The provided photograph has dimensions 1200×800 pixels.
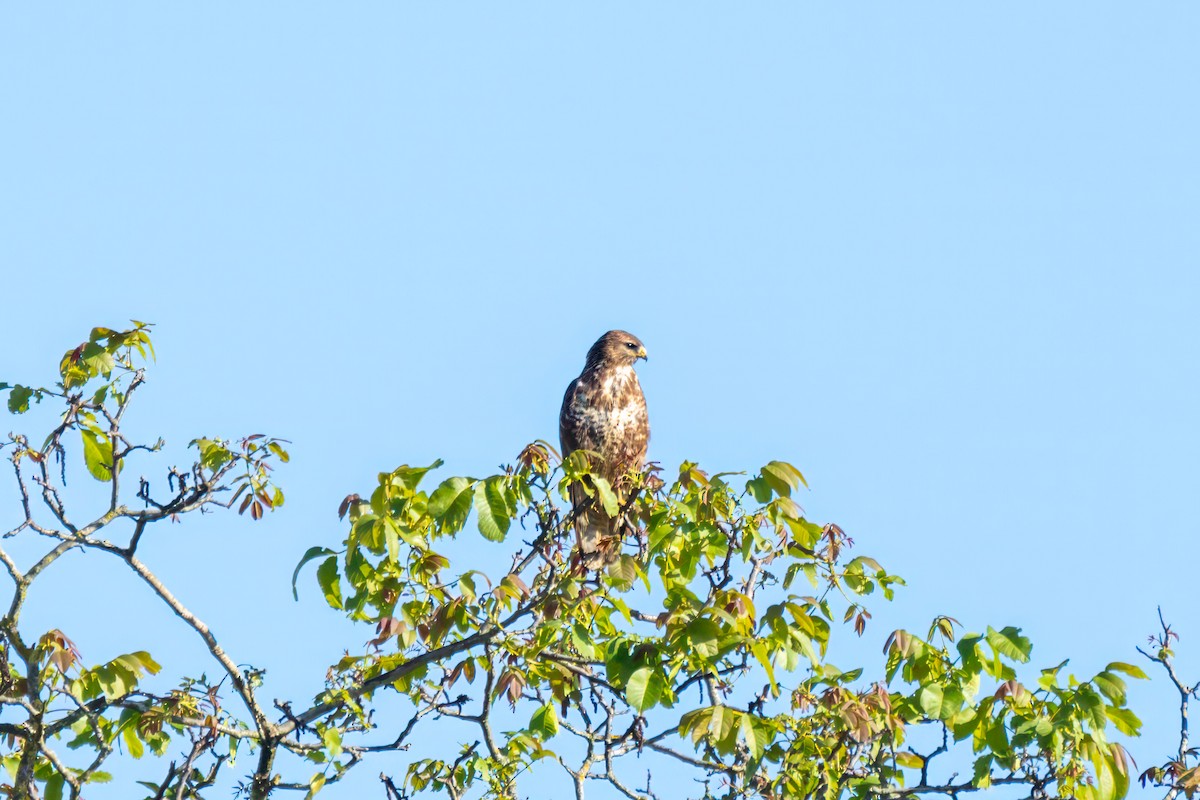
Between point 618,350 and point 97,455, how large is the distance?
488cm

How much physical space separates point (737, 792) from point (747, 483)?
50.2 inches

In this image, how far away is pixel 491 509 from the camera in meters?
4.73

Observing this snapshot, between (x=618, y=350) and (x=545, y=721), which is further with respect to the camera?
(x=618, y=350)

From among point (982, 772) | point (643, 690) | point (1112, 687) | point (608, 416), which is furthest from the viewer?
point (608, 416)

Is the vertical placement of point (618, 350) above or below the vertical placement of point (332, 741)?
above

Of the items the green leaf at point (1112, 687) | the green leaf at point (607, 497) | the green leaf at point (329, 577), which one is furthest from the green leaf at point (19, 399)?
the green leaf at point (1112, 687)

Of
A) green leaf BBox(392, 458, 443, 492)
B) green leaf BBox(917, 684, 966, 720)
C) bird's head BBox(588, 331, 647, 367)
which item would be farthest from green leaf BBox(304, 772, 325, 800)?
bird's head BBox(588, 331, 647, 367)

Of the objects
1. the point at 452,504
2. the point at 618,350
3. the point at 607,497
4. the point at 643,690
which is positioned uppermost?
the point at 618,350

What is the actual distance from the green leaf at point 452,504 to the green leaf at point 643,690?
0.71 meters

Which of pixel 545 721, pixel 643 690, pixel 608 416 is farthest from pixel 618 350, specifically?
pixel 643 690

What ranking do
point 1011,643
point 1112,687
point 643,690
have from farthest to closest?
point 1011,643 < point 1112,687 < point 643,690

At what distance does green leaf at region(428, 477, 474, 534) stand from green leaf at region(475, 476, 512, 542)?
0.04 metres

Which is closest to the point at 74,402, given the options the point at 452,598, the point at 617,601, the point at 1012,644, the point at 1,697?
the point at 1,697

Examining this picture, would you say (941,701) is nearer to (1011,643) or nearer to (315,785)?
(1011,643)
